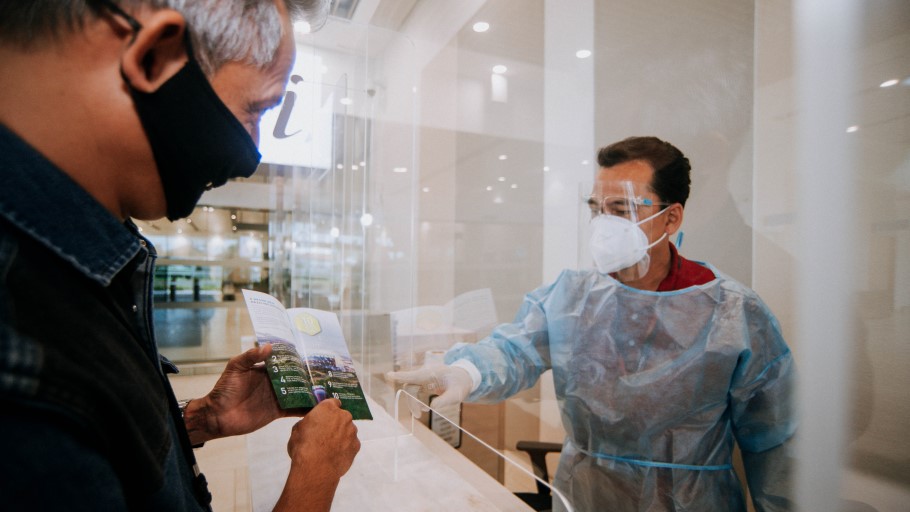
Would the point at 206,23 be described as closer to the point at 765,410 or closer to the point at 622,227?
the point at 622,227

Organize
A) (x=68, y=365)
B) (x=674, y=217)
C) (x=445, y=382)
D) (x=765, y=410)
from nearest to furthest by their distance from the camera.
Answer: (x=68, y=365) → (x=765, y=410) → (x=674, y=217) → (x=445, y=382)

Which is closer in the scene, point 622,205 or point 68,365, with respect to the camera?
point 68,365

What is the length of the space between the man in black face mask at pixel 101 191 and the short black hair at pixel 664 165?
72 centimetres

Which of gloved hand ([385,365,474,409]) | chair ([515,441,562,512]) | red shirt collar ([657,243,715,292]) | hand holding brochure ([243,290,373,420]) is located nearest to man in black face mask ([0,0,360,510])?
hand holding brochure ([243,290,373,420])

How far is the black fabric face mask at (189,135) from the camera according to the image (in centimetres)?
54

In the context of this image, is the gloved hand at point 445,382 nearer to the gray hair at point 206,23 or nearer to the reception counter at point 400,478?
the reception counter at point 400,478

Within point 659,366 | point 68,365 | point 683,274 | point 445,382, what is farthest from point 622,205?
point 68,365

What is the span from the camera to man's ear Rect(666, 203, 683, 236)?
910 millimetres

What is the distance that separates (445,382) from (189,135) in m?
0.94

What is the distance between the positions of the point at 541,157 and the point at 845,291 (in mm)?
907

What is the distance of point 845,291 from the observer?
0.64 meters

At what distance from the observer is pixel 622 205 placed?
97cm

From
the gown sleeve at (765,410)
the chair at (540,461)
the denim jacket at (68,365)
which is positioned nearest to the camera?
the denim jacket at (68,365)

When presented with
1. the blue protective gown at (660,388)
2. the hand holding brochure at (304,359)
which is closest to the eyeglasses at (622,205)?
the blue protective gown at (660,388)
